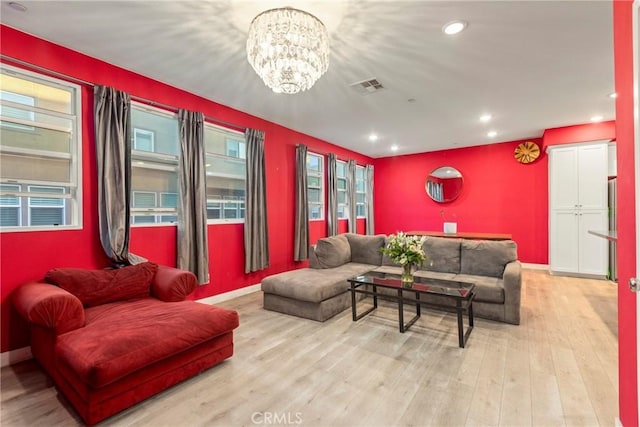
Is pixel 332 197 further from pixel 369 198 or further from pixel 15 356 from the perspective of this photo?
pixel 15 356

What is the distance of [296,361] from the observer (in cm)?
246

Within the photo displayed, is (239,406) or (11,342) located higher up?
A: (11,342)

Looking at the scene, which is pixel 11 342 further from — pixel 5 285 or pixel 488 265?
pixel 488 265

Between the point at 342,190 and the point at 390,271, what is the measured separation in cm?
323

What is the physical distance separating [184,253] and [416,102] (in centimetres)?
357

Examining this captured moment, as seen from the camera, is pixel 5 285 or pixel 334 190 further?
pixel 334 190

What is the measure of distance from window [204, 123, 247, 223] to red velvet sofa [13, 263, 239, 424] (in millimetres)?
1581

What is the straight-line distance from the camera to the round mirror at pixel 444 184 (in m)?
7.01

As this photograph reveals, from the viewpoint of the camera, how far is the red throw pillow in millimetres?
2436

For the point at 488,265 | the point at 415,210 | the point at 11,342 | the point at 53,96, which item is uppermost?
the point at 53,96

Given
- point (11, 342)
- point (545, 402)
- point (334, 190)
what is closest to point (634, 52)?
point (545, 402)

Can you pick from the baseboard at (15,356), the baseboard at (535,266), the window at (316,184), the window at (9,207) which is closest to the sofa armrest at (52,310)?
the baseboard at (15,356)

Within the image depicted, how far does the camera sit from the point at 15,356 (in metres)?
2.44

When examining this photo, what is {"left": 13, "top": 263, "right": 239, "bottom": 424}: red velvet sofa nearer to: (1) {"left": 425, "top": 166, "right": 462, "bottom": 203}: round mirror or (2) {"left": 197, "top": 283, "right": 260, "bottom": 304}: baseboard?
(2) {"left": 197, "top": 283, "right": 260, "bottom": 304}: baseboard
